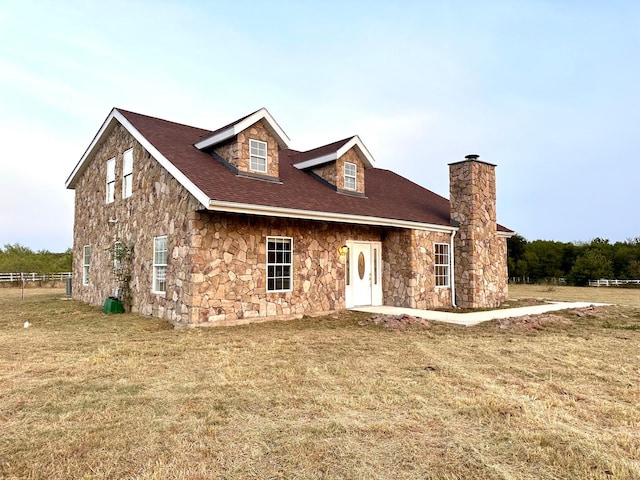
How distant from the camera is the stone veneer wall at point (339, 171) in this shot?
553 inches

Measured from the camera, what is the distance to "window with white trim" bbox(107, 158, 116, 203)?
46.0 ft

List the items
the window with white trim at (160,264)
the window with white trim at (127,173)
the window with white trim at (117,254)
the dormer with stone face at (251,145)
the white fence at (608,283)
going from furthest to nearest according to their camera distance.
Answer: the white fence at (608,283), the window with white trim at (127,173), the window with white trim at (117,254), the dormer with stone face at (251,145), the window with white trim at (160,264)

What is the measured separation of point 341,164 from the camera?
46.5 feet

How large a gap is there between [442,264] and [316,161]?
5918mm

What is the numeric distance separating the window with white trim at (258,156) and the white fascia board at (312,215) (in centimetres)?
239

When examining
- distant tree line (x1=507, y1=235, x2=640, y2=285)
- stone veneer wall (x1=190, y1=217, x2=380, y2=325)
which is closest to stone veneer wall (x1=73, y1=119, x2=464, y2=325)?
stone veneer wall (x1=190, y1=217, x2=380, y2=325)

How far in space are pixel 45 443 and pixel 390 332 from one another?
7317 millimetres

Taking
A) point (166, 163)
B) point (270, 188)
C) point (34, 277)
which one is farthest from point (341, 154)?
point (34, 277)

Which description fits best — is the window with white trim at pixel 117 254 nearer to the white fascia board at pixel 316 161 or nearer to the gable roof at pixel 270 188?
the gable roof at pixel 270 188

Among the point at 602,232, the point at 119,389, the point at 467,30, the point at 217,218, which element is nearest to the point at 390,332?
the point at 217,218

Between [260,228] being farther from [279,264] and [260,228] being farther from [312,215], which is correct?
[312,215]

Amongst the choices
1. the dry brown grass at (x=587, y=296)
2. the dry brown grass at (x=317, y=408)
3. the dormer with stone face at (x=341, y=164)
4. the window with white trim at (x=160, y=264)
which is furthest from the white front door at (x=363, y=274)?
the dry brown grass at (x=587, y=296)

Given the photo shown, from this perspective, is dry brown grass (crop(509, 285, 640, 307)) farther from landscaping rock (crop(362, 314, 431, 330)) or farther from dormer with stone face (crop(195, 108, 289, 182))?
dormer with stone face (crop(195, 108, 289, 182))

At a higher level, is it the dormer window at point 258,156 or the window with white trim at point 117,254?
the dormer window at point 258,156
